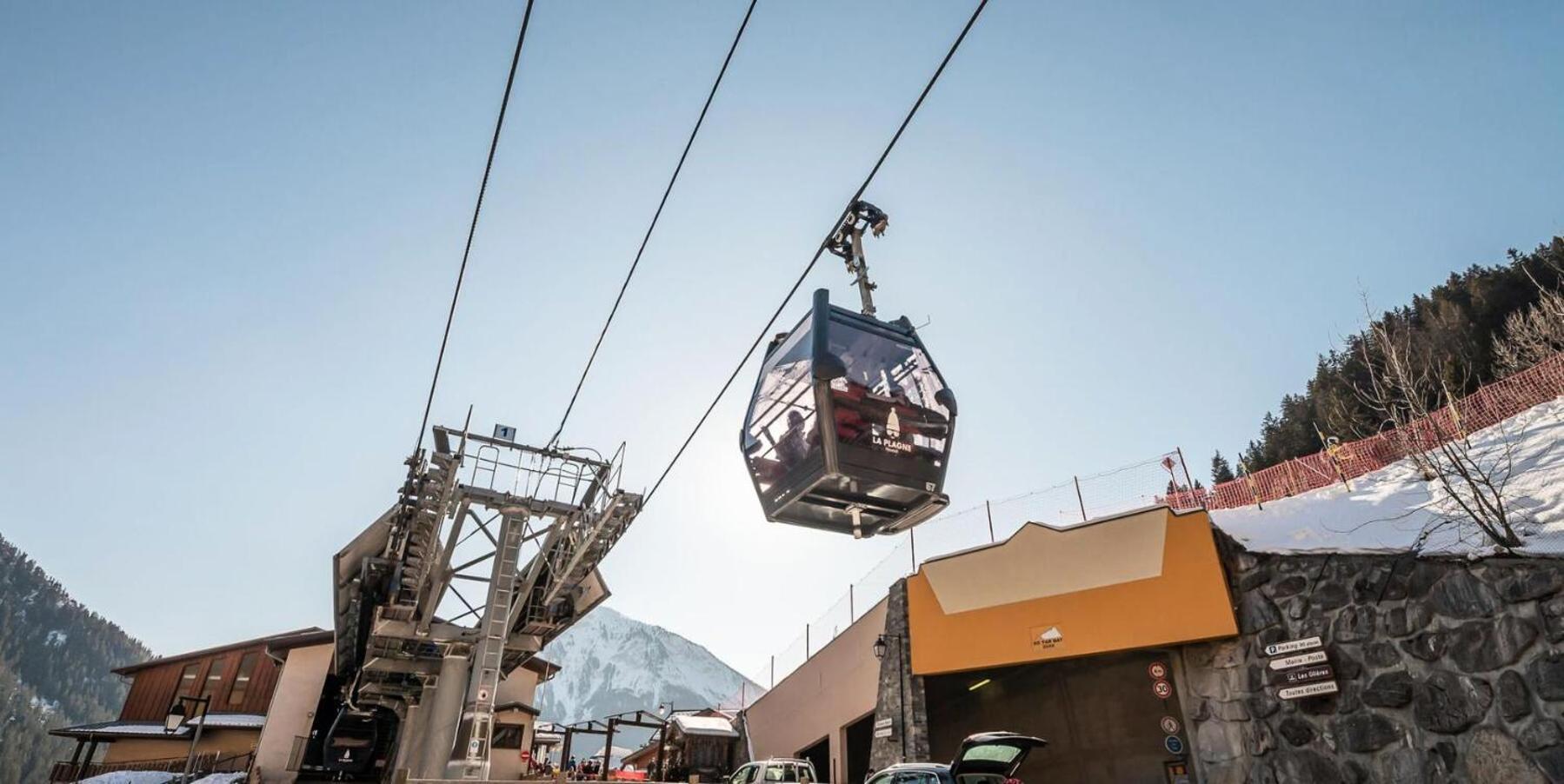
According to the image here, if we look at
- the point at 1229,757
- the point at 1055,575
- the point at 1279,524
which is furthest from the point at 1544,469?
the point at 1055,575

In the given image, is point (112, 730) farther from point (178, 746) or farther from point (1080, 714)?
point (1080, 714)

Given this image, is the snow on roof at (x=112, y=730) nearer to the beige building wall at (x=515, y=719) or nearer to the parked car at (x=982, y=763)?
the beige building wall at (x=515, y=719)

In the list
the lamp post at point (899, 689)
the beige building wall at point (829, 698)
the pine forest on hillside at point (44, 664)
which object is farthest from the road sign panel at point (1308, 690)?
the pine forest on hillside at point (44, 664)

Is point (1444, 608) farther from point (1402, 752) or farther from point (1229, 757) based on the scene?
point (1229, 757)

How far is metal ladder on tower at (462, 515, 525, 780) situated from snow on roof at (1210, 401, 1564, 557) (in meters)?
15.2

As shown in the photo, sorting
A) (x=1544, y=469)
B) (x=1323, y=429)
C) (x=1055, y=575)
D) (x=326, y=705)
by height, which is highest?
(x=1323, y=429)

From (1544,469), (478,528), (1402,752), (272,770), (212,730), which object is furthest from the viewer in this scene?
(212,730)

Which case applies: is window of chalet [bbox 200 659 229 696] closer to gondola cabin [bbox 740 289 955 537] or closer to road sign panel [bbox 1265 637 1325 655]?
gondola cabin [bbox 740 289 955 537]

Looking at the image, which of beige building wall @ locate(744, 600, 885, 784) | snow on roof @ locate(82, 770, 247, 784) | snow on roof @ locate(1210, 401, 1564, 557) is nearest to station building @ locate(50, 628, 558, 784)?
snow on roof @ locate(82, 770, 247, 784)

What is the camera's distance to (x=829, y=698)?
885 inches

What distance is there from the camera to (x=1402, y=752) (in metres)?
11.4

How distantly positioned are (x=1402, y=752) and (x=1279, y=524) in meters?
4.88

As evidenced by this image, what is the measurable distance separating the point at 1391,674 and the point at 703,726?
22211 millimetres

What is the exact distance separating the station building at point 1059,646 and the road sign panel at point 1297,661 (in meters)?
0.86
